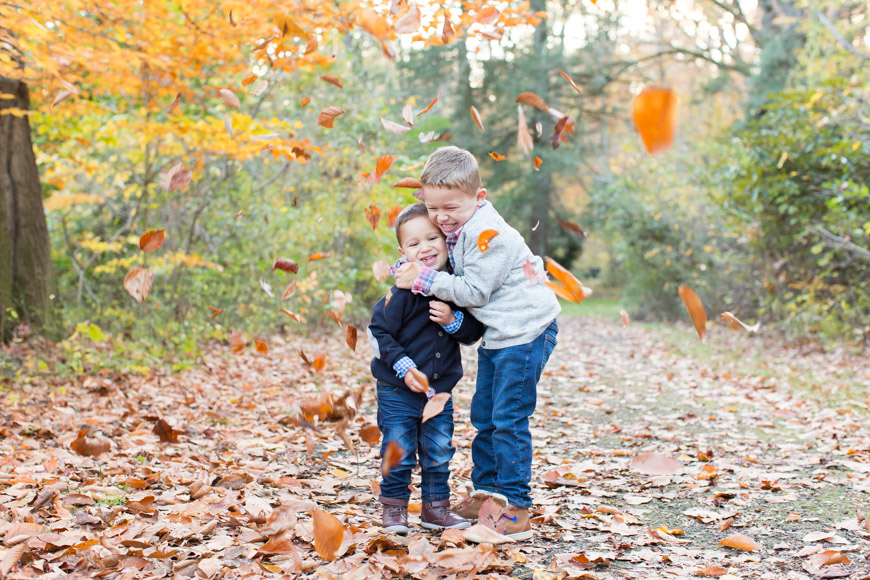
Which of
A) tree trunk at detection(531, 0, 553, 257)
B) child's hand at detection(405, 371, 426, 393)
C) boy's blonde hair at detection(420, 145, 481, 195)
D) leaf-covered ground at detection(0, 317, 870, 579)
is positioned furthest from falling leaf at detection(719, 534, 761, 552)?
tree trunk at detection(531, 0, 553, 257)

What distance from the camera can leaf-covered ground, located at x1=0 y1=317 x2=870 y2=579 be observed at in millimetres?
2549

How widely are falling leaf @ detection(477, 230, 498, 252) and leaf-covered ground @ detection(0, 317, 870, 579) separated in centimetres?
99

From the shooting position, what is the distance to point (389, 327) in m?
2.93

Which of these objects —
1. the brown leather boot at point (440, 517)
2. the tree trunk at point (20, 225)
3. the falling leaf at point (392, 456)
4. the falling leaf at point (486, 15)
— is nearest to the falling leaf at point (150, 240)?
the falling leaf at point (392, 456)

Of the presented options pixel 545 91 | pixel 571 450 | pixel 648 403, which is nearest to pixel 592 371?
pixel 648 403

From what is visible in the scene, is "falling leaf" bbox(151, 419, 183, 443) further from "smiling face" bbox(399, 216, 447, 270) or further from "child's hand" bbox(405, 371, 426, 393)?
"smiling face" bbox(399, 216, 447, 270)

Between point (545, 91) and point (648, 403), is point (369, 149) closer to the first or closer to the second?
point (648, 403)

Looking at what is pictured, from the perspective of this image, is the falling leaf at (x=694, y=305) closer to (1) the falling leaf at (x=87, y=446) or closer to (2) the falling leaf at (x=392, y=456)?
(2) the falling leaf at (x=392, y=456)

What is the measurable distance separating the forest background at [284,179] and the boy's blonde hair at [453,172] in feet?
1.14

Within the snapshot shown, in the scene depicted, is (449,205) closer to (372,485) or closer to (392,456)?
(392,456)

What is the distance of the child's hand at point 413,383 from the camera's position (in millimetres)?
2805

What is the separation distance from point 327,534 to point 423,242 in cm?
121

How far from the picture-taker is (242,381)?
6.86 metres

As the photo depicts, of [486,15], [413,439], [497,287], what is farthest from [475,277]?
[486,15]
